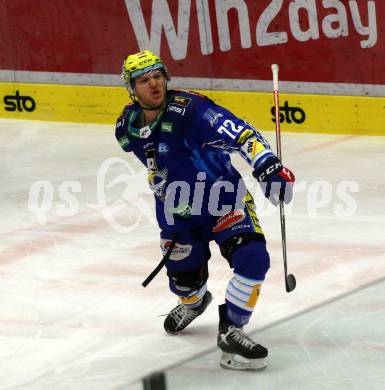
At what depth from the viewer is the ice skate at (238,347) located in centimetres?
334

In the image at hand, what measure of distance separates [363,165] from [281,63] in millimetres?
1496

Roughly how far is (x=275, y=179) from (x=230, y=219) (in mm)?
335

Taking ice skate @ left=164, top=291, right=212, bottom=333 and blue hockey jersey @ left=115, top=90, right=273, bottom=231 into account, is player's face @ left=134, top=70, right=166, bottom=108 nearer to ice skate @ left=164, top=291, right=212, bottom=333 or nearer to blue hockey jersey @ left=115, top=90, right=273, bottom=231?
blue hockey jersey @ left=115, top=90, right=273, bottom=231

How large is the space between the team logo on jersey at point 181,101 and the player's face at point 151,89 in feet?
0.15

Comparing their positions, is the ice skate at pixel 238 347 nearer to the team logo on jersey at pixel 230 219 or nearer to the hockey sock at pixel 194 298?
the hockey sock at pixel 194 298

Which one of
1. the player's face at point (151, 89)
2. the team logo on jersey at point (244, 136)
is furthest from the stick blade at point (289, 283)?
the player's face at point (151, 89)

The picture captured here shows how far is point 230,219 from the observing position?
199 inches

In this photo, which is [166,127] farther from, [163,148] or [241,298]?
[241,298]

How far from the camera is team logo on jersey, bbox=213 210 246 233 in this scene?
16.6ft

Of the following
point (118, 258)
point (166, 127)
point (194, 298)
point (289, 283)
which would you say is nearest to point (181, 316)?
point (194, 298)

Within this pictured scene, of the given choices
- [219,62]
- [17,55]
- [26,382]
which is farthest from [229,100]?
[26,382]

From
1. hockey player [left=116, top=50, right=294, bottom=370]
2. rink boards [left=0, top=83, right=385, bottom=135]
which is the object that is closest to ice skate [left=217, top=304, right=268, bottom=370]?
hockey player [left=116, top=50, right=294, bottom=370]

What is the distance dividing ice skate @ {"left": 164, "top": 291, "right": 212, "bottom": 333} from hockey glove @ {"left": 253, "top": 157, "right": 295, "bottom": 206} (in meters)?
0.92

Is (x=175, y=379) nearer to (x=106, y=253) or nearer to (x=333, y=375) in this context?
(x=333, y=375)
